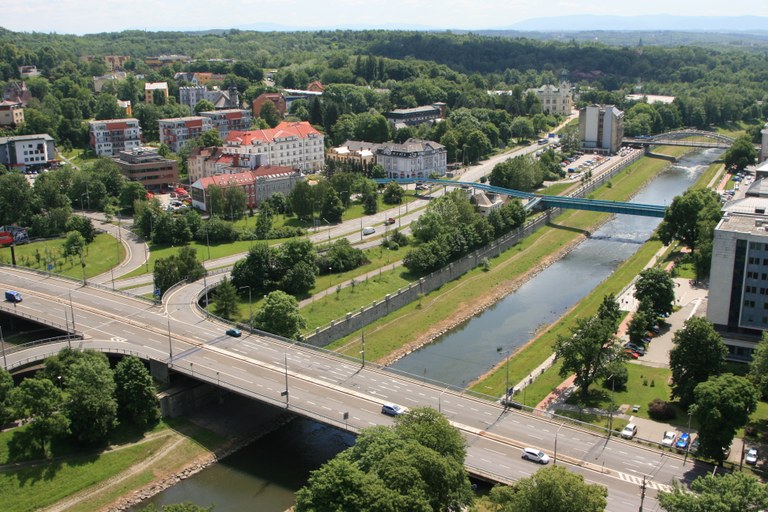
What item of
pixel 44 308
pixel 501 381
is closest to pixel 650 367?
pixel 501 381

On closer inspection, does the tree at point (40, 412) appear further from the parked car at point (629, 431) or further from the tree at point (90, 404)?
the parked car at point (629, 431)

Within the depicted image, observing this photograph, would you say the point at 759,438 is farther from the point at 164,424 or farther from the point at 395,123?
the point at 395,123

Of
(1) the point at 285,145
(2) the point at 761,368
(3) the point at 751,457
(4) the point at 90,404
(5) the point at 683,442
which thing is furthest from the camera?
(1) the point at 285,145

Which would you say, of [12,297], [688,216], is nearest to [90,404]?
[12,297]

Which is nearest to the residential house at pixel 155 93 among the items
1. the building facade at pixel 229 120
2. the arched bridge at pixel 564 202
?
the building facade at pixel 229 120

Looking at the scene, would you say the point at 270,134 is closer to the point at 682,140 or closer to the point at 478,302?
the point at 478,302

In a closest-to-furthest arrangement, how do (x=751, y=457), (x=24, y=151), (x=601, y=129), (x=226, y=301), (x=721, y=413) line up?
(x=721, y=413), (x=751, y=457), (x=226, y=301), (x=24, y=151), (x=601, y=129)
